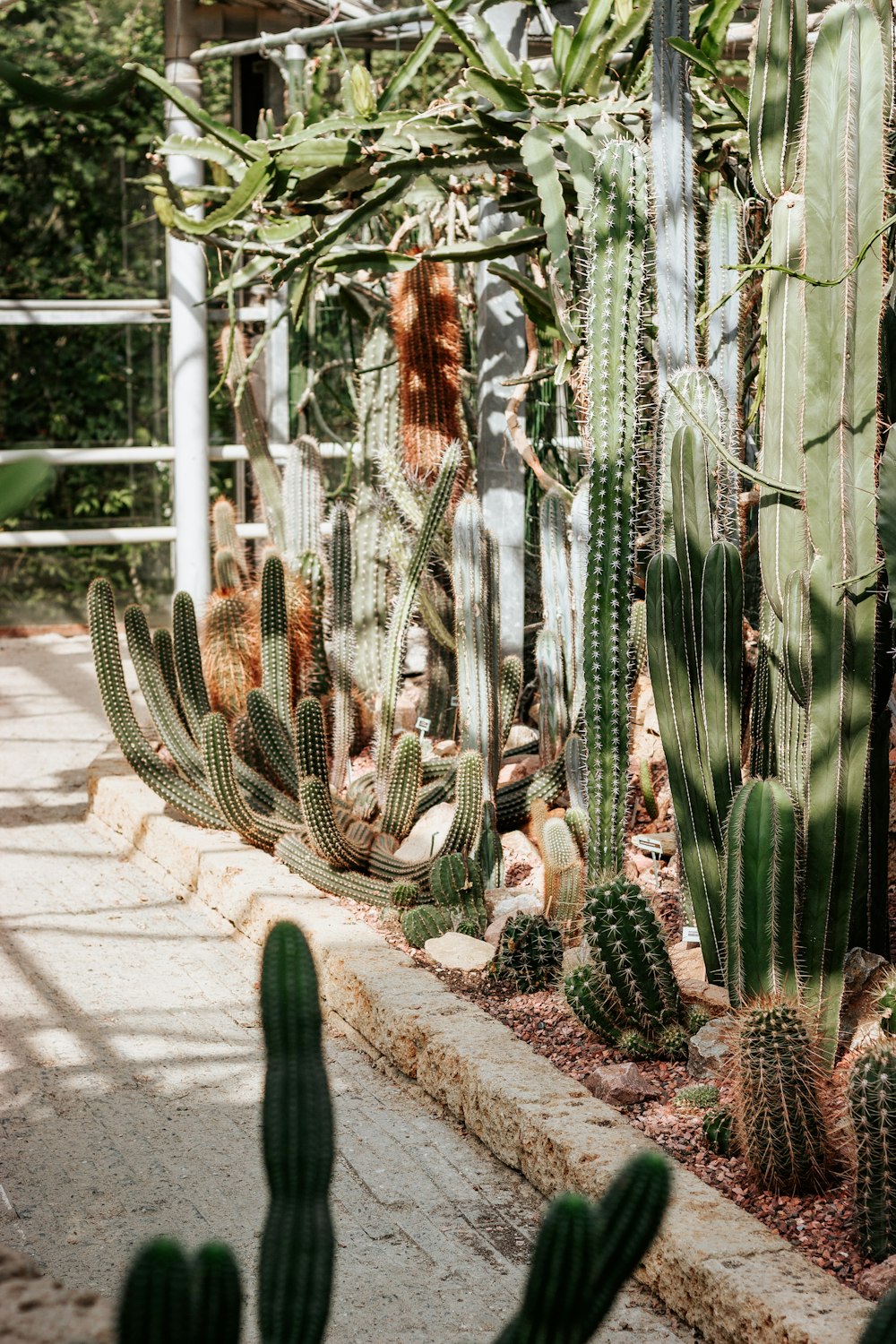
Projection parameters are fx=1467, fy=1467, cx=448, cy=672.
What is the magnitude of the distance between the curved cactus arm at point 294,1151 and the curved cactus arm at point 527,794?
3.03m

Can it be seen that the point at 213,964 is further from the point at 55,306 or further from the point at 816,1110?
the point at 55,306

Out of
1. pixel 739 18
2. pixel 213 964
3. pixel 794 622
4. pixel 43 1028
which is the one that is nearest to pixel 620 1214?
pixel 794 622

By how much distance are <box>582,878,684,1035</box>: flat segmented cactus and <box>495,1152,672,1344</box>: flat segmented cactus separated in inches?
63.7

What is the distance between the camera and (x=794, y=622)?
2758 millimetres

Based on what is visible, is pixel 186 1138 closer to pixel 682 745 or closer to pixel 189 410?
pixel 682 745

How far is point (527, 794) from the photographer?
14.7 ft

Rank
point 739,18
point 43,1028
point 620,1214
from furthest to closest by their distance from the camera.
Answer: point 739,18 < point 43,1028 < point 620,1214

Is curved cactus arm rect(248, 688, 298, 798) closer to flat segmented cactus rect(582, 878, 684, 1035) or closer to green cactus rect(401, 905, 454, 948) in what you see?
green cactus rect(401, 905, 454, 948)

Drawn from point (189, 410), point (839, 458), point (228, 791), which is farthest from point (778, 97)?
point (189, 410)

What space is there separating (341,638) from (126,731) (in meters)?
0.76

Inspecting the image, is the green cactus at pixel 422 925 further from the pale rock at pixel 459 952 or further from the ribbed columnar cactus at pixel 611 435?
the ribbed columnar cactus at pixel 611 435

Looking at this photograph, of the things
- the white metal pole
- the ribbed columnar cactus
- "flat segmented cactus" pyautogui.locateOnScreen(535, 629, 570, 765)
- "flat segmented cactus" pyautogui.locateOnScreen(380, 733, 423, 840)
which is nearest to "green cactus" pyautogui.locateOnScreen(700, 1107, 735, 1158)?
the ribbed columnar cactus

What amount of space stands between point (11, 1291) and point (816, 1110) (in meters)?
1.48

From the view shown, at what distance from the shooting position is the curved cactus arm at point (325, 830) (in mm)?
3975
